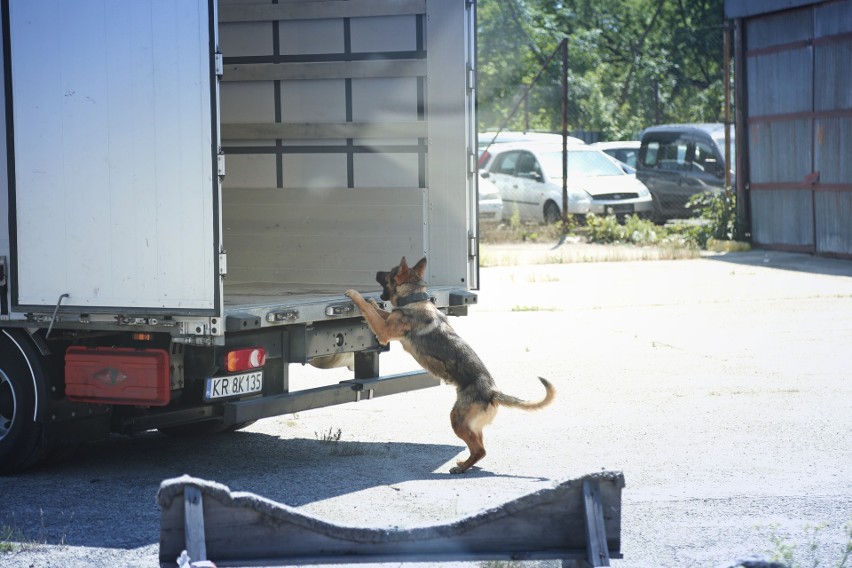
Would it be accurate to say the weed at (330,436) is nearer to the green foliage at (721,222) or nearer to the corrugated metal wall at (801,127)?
the corrugated metal wall at (801,127)

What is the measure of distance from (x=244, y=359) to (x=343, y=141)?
2.89 metres

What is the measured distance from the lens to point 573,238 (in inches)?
864

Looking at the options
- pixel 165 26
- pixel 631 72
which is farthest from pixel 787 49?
pixel 631 72

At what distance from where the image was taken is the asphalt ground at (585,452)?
6.00 meters

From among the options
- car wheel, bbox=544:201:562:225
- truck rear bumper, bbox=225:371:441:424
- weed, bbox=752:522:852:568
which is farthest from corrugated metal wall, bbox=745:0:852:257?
weed, bbox=752:522:852:568

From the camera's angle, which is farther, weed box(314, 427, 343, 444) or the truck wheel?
weed box(314, 427, 343, 444)

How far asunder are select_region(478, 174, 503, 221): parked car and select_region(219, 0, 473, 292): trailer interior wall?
45.9 feet

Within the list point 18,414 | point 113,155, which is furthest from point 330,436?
point 113,155

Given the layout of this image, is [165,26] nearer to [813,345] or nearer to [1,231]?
[1,231]

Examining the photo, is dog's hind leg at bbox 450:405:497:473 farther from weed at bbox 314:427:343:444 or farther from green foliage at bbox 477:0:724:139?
green foliage at bbox 477:0:724:139

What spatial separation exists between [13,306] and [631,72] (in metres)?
37.0

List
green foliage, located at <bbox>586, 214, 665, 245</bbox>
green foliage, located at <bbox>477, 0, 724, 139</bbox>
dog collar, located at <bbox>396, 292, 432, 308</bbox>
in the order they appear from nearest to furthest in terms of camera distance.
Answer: dog collar, located at <bbox>396, 292, 432, 308</bbox> → green foliage, located at <bbox>586, 214, 665, 245</bbox> → green foliage, located at <bbox>477, 0, 724, 139</bbox>

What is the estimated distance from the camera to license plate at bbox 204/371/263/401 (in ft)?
22.3

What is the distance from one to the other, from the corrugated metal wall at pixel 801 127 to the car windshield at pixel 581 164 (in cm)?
452
